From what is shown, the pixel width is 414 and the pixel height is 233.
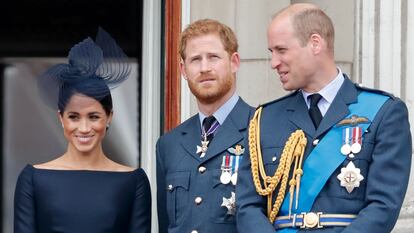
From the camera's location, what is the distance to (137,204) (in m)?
4.65

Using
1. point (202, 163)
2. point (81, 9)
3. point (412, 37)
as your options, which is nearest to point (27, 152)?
point (81, 9)

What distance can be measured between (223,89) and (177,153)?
1.08 ft

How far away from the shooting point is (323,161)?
3.92 m

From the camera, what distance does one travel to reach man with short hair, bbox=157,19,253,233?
445cm

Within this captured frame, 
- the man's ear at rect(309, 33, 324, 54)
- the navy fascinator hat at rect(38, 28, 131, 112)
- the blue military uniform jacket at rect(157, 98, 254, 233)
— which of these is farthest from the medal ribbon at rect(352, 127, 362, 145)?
the navy fascinator hat at rect(38, 28, 131, 112)

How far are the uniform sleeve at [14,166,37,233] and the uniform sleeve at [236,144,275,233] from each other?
2.85 feet

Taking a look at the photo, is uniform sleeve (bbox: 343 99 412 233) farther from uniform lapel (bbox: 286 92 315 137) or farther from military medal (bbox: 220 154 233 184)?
military medal (bbox: 220 154 233 184)

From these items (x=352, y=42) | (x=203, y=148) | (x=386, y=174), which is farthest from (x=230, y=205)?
(x=352, y=42)

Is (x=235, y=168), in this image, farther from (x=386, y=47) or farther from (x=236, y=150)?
(x=386, y=47)

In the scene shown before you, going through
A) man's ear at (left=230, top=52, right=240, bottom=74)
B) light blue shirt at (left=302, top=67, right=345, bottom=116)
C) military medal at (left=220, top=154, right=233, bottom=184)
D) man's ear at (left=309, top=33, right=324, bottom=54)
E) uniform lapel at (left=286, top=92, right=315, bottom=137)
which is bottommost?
military medal at (left=220, top=154, right=233, bottom=184)

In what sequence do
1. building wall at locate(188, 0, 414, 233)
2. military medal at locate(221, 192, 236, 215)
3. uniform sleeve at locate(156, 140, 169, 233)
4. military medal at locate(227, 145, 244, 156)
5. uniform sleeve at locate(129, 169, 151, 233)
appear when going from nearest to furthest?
military medal at locate(221, 192, 236, 215), military medal at locate(227, 145, 244, 156), uniform sleeve at locate(129, 169, 151, 233), uniform sleeve at locate(156, 140, 169, 233), building wall at locate(188, 0, 414, 233)

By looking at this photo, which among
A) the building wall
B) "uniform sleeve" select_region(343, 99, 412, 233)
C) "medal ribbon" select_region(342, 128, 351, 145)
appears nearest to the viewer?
"uniform sleeve" select_region(343, 99, 412, 233)

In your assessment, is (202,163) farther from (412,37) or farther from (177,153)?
(412,37)

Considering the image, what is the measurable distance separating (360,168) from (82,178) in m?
1.22
